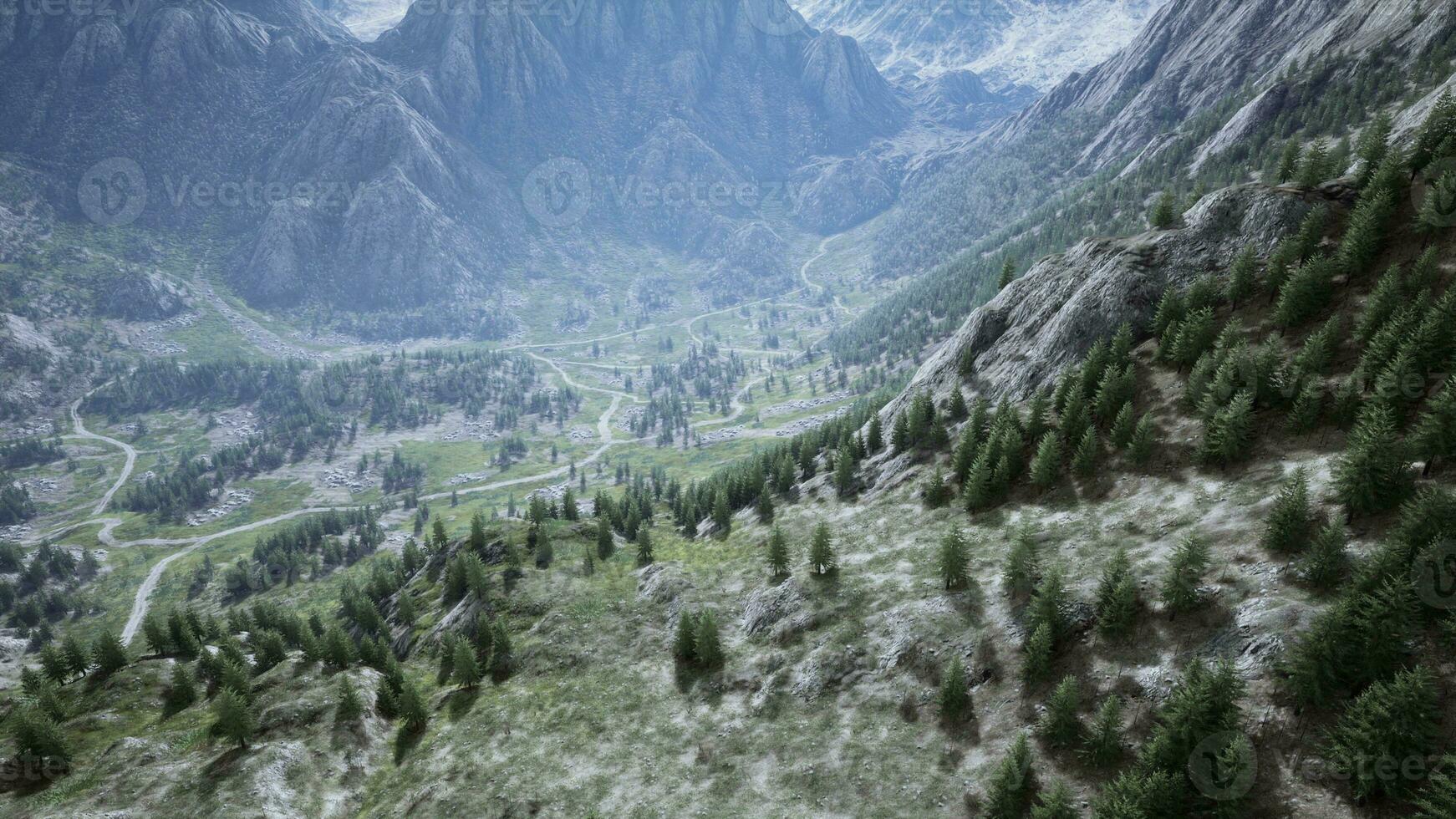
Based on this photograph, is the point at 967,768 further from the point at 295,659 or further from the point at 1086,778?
the point at 295,659

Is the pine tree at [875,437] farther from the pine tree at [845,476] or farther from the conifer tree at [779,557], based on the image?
the conifer tree at [779,557]

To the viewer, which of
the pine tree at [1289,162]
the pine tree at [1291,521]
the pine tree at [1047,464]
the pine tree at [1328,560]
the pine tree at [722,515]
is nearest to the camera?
the pine tree at [1328,560]

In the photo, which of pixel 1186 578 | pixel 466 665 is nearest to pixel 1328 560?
pixel 1186 578

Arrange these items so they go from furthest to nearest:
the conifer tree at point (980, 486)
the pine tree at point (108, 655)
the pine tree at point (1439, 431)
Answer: the pine tree at point (108, 655), the conifer tree at point (980, 486), the pine tree at point (1439, 431)

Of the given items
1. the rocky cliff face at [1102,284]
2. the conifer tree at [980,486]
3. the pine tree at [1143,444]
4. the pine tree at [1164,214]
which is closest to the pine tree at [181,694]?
the conifer tree at [980,486]

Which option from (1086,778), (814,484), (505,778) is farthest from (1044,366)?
(505,778)

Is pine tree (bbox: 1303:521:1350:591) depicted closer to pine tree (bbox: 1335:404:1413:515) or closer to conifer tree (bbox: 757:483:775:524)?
pine tree (bbox: 1335:404:1413:515)

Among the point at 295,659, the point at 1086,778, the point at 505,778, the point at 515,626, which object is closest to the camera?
the point at 1086,778
